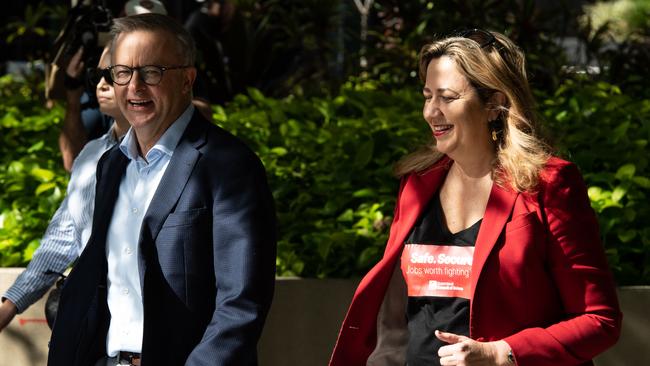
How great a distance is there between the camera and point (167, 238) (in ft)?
10.7

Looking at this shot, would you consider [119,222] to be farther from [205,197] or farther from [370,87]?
[370,87]

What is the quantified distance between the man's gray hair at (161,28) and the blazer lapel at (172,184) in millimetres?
225

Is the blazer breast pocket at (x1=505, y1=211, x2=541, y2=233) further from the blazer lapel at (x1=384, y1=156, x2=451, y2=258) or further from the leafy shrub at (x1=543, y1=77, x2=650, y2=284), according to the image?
the leafy shrub at (x1=543, y1=77, x2=650, y2=284)

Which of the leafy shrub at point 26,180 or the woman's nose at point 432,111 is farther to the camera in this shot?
the leafy shrub at point 26,180

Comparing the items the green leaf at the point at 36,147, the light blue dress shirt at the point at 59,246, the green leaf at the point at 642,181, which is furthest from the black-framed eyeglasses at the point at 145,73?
the green leaf at the point at 36,147

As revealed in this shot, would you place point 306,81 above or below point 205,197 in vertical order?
below

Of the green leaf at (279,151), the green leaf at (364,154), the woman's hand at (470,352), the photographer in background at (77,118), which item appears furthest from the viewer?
the green leaf at (279,151)

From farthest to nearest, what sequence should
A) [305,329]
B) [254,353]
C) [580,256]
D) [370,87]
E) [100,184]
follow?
[370,87], [305,329], [100,184], [254,353], [580,256]

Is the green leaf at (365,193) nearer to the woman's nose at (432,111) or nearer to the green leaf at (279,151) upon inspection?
the green leaf at (279,151)

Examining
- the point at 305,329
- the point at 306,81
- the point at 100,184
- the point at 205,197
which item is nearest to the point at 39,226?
the point at 305,329

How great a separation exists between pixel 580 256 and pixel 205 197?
110 cm

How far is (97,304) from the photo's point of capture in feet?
11.1

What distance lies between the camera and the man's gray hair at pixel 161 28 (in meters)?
3.42

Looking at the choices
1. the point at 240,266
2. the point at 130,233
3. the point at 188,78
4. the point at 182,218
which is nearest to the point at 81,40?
the point at 188,78
